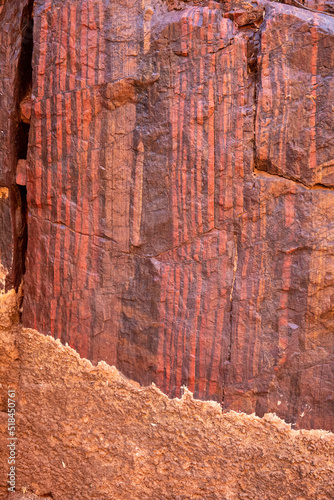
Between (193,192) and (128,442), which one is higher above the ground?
(193,192)

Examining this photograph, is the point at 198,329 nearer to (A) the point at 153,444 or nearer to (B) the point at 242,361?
(B) the point at 242,361

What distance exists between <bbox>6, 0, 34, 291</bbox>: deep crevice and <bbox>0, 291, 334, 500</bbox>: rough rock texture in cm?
19

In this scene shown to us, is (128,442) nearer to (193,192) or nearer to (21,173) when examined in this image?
(193,192)

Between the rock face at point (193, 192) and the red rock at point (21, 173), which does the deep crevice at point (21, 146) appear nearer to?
the red rock at point (21, 173)

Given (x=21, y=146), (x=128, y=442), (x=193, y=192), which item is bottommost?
(x=128, y=442)

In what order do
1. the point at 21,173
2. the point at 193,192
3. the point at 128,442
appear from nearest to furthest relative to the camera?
the point at 193,192, the point at 128,442, the point at 21,173

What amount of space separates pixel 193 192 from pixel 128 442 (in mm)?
1085

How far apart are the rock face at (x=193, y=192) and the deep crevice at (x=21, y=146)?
154mm

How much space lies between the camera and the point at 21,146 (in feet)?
6.48

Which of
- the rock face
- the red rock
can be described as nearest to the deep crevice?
the red rock

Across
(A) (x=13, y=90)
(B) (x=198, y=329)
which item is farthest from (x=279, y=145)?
(A) (x=13, y=90)

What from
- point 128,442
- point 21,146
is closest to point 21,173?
point 21,146

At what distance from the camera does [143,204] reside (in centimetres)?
171

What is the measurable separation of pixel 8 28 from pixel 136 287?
128 cm
